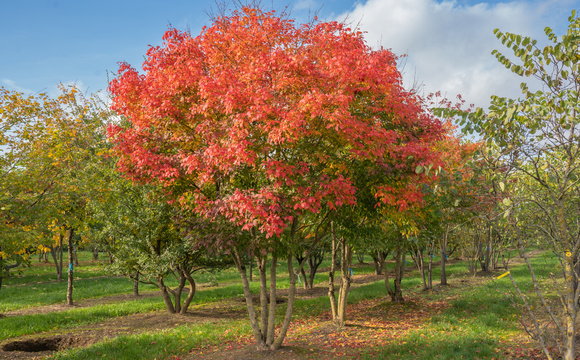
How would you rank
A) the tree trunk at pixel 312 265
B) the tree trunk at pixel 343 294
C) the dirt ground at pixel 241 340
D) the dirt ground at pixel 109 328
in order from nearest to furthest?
the dirt ground at pixel 241 340 < the dirt ground at pixel 109 328 < the tree trunk at pixel 343 294 < the tree trunk at pixel 312 265

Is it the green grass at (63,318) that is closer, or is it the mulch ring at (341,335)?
the mulch ring at (341,335)

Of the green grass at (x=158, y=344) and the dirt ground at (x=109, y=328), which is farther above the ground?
the green grass at (x=158, y=344)

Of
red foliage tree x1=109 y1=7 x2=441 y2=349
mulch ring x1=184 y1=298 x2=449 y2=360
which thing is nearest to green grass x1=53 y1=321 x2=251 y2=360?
mulch ring x1=184 y1=298 x2=449 y2=360

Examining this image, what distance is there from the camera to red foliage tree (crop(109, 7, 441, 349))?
6395 millimetres

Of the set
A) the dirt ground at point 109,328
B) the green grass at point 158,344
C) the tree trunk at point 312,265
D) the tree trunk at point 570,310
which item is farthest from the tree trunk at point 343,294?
the tree trunk at point 312,265

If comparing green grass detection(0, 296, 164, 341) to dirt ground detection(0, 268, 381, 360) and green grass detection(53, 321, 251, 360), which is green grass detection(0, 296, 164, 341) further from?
green grass detection(53, 321, 251, 360)

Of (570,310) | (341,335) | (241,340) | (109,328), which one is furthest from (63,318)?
(570,310)

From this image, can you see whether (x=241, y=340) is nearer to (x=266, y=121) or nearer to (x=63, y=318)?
(x=266, y=121)

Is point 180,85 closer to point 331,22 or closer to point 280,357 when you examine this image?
point 331,22

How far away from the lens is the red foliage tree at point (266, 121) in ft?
21.0

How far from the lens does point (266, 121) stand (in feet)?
20.3

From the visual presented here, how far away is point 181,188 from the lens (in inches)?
330

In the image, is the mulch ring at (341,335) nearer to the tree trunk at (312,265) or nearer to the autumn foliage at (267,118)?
the autumn foliage at (267,118)

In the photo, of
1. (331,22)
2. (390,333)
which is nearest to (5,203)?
(331,22)
